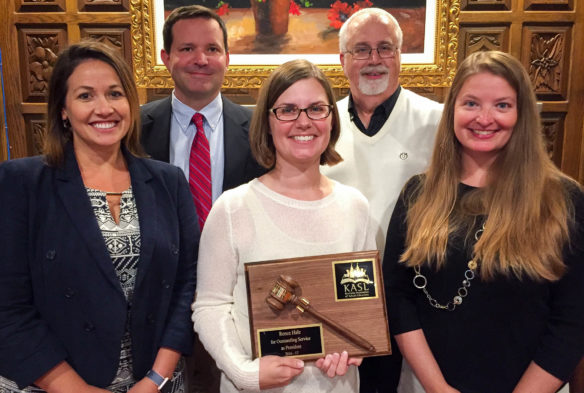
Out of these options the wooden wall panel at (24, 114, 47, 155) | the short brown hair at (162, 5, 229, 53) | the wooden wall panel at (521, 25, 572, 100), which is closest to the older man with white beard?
the short brown hair at (162, 5, 229, 53)

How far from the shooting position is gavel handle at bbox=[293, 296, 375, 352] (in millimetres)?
1508

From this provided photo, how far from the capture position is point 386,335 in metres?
1.55

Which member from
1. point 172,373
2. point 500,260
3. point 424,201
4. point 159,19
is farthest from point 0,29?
point 500,260

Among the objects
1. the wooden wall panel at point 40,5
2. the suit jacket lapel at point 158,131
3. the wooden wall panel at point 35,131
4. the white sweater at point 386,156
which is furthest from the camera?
the wooden wall panel at point 35,131

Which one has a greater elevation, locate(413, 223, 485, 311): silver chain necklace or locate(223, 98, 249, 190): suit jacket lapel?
locate(223, 98, 249, 190): suit jacket lapel

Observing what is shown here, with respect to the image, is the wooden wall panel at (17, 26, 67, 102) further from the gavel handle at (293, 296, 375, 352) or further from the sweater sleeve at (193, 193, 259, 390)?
the gavel handle at (293, 296, 375, 352)

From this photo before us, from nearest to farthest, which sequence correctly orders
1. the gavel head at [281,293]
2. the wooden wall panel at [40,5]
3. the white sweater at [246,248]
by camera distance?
the gavel head at [281,293], the white sweater at [246,248], the wooden wall panel at [40,5]

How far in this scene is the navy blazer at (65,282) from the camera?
60.7 inches

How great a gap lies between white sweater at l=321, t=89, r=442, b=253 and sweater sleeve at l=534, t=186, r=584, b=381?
841 mm

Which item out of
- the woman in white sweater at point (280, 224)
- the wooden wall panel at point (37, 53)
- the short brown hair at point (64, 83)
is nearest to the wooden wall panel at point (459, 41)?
the wooden wall panel at point (37, 53)

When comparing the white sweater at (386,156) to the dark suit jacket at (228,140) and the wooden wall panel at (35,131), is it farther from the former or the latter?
the wooden wall panel at (35,131)

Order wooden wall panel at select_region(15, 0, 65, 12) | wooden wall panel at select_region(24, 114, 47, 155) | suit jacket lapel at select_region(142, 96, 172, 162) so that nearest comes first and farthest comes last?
suit jacket lapel at select_region(142, 96, 172, 162) → wooden wall panel at select_region(15, 0, 65, 12) → wooden wall panel at select_region(24, 114, 47, 155)

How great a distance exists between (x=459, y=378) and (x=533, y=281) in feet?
1.35

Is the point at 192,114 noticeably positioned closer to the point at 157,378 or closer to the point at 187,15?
the point at 187,15
